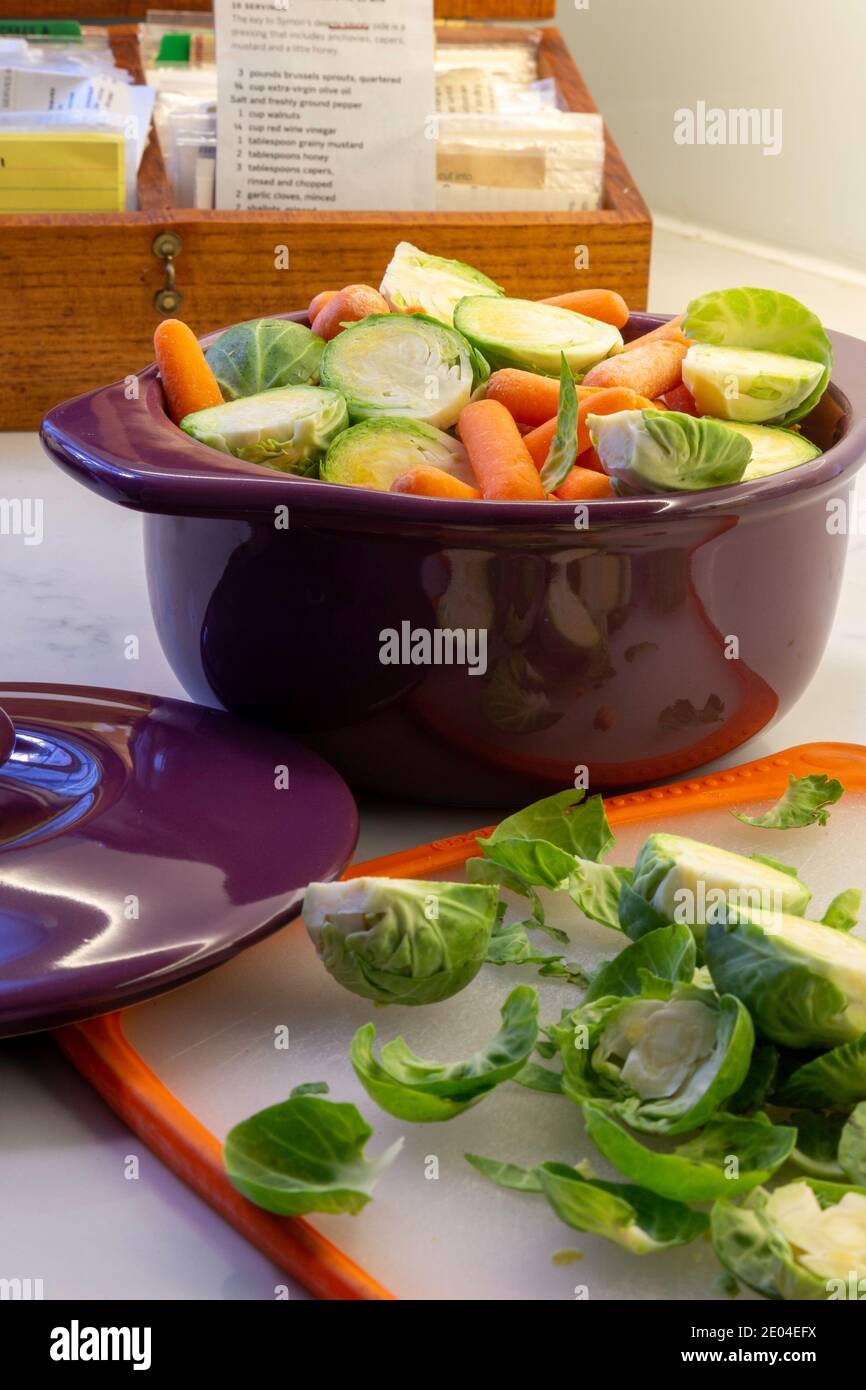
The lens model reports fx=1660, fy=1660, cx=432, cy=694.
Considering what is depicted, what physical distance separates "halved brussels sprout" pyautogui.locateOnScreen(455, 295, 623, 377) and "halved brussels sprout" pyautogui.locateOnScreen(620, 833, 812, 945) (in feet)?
1.03

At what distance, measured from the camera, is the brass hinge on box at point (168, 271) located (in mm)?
1274

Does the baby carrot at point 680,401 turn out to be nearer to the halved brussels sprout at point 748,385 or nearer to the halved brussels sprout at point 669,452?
A: the halved brussels sprout at point 748,385

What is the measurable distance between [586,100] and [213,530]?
103 cm

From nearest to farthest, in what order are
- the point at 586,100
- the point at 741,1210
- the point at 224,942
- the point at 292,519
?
the point at 741,1210 < the point at 224,942 < the point at 292,519 < the point at 586,100

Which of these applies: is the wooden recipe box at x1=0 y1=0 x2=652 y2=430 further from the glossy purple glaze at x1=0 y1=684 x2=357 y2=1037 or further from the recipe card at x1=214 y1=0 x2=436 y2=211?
the glossy purple glaze at x1=0 y1=684 x2=357 y2=1037

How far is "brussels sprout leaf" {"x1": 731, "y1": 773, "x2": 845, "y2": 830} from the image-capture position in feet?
2.52

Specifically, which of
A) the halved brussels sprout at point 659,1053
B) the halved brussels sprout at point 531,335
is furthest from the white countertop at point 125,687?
the halved brussels sprout at point 531,335

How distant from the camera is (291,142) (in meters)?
1.36

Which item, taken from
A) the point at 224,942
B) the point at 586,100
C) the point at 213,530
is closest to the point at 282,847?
the point at 224,942

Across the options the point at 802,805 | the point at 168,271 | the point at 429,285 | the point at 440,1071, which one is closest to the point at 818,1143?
the point at 440,1071

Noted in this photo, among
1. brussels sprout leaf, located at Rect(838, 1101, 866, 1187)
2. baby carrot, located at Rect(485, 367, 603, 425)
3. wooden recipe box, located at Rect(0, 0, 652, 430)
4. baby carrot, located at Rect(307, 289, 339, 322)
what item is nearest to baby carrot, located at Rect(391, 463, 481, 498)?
baby carrot, located at Rect(485, 367, 603, 425)

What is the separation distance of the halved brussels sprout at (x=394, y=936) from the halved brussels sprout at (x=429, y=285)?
1.30 feet

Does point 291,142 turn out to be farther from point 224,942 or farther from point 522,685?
point 224,942

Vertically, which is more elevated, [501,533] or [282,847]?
[501,533]
